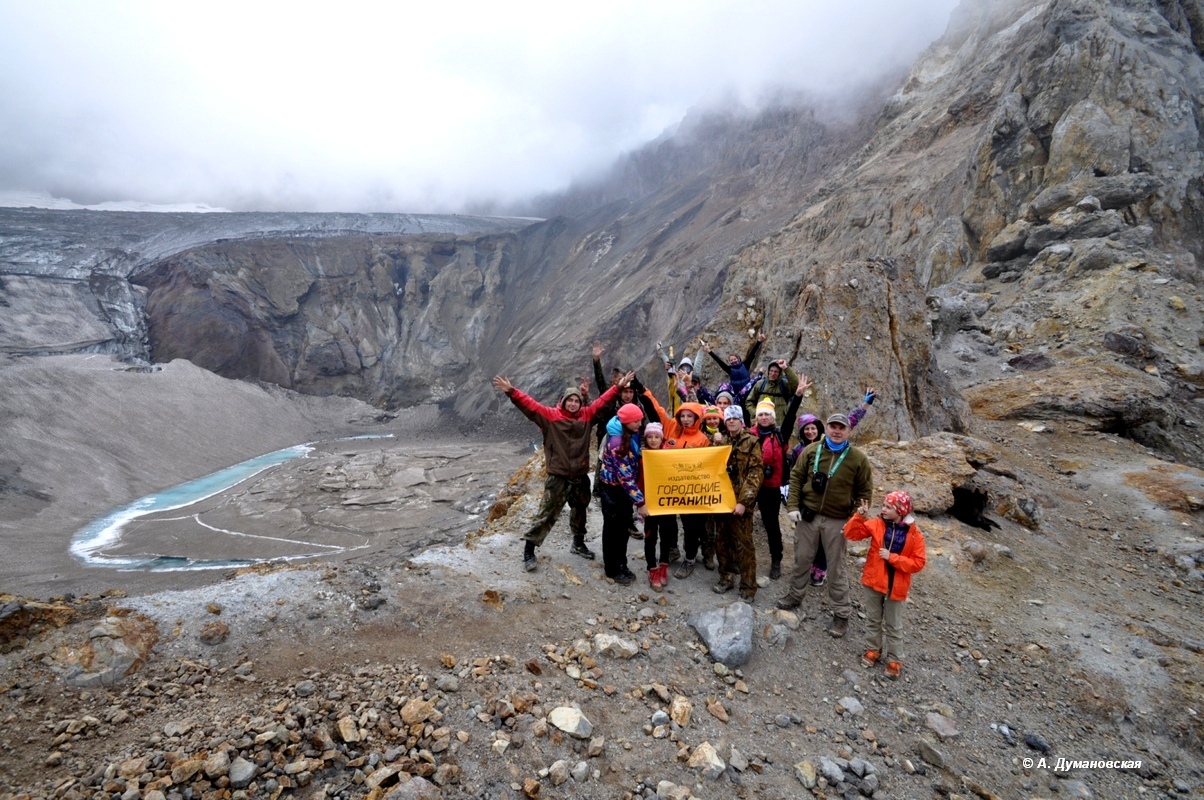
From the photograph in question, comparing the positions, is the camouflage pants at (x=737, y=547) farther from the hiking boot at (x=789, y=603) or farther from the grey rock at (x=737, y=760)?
the grey rock at (x=737, y=760)

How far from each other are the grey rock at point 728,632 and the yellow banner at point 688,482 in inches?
33.1

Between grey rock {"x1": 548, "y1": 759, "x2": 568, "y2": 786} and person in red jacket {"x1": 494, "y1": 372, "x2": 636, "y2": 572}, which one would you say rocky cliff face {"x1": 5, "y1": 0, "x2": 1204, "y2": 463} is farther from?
grey rock {"x1": 548, "y1": 759, "x2": 568, "y2": 786}

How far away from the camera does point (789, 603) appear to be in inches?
185

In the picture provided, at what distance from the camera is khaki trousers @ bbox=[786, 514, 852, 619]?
14.5ft

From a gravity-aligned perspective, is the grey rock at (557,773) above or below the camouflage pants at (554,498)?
below

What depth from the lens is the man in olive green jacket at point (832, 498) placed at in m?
4.35

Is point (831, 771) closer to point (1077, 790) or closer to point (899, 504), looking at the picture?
point (1077, 790)

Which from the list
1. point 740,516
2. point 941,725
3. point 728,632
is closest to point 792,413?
point 740,516

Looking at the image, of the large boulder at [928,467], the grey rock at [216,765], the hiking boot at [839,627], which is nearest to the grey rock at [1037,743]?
the hiking boot at [839,627]

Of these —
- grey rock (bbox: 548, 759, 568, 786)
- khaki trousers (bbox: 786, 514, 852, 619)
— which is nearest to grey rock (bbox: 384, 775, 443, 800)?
grey rock (bbox: 548, 759, 568, 786)

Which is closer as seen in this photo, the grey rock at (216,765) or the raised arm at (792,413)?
the grey rock at (216,765)

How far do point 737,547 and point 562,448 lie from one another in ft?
6.12

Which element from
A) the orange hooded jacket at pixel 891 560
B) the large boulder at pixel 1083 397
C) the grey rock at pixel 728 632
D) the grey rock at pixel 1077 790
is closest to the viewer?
the grey rock at pixel 1077 790

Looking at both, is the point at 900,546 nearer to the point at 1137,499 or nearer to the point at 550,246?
the point at 1137,499
